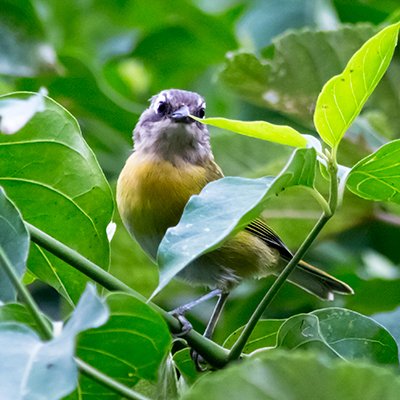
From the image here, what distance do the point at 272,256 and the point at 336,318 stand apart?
1.88 meters

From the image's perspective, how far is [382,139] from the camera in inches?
161

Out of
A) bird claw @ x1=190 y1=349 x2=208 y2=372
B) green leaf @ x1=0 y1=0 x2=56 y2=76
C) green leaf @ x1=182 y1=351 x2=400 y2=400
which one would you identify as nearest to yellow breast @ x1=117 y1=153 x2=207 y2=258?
green leaf @ x1=0 y1=0 x2=56 y2=76

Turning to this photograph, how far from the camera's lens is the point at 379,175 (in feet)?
6.86

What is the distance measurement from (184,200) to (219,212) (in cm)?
204

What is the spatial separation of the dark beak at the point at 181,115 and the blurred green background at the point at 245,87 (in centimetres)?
18

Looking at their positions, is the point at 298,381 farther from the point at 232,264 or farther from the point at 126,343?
the point at 232,264

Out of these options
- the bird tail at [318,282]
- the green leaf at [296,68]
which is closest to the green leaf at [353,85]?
the bird tail at [318,282]

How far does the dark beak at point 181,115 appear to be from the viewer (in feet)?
13.2

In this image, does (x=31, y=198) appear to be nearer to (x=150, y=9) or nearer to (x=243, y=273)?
(x=243, y=273)

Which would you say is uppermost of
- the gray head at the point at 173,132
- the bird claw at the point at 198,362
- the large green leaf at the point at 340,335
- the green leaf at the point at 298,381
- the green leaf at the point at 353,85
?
the green leaf at the point at 353,85

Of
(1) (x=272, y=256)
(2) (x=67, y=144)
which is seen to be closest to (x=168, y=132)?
(1) (x=272, y=256)

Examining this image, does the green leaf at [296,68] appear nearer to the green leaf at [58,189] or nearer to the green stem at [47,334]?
the green leaf at [58,189]

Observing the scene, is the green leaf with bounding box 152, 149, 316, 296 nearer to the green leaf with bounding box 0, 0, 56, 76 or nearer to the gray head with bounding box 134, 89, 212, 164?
the gray head with bounding box 134, 89, 212, 164

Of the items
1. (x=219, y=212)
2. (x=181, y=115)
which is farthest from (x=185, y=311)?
(x=219, y=212)
